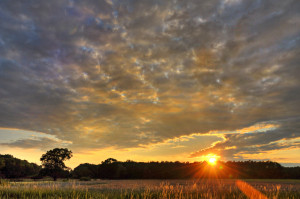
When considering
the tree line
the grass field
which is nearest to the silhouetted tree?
the tree line

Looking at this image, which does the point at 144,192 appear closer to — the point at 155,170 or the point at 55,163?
the point at 55,163

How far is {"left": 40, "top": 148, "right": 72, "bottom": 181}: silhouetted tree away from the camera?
2820 inches

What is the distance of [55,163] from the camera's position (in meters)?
73.4

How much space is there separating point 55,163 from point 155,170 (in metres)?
33.6

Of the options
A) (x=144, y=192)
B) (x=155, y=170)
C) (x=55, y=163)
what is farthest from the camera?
(x=155, y=170)

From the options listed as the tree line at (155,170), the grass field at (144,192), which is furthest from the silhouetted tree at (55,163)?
the grass field at (144,192)

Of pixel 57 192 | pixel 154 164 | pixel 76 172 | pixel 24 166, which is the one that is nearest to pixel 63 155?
pixel 76 172

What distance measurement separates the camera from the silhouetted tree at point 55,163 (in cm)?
7162

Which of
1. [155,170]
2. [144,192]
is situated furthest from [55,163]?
[144,192]

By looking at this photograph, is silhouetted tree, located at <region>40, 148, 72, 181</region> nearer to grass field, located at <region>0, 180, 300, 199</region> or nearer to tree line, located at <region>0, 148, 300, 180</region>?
tree line, located at <region>0, 148, 300, 180</region>

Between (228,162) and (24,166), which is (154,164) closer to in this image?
(228,162)

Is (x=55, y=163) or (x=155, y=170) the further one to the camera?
(x=155, y=170)

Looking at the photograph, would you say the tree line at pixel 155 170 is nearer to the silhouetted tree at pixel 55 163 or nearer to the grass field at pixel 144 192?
the silhouetted tree at pixel 55 163

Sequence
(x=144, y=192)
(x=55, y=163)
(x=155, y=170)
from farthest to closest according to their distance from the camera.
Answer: (x=155, y=170)
(x=55, y=163)
(x=144, y=192)
